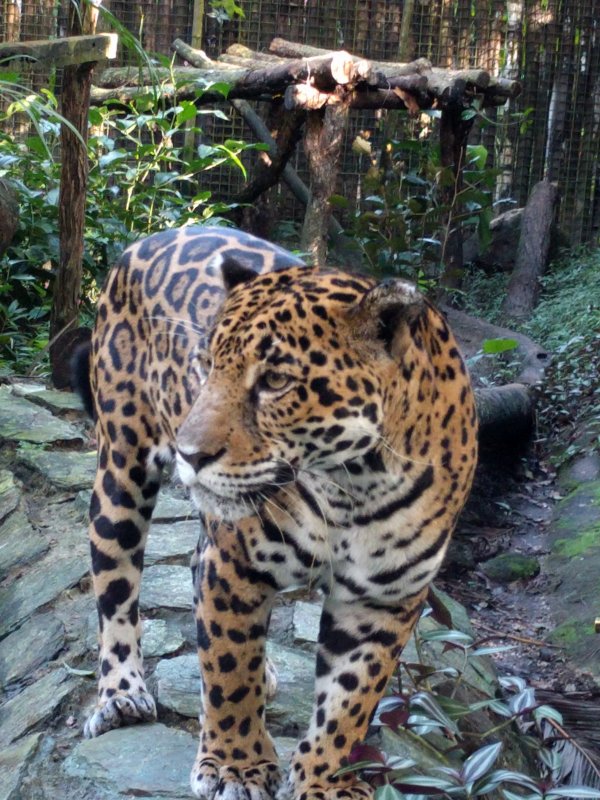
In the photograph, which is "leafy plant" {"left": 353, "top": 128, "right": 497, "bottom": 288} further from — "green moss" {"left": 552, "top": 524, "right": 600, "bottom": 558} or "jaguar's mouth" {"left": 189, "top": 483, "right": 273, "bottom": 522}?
"jaguar's mouth" {"left": 189, "top": 483, "right": 273, "bottom": 522}

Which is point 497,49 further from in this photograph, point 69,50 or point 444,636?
point 444,636

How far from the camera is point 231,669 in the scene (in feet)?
11.5

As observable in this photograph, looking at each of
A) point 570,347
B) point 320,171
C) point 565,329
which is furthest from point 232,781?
point 320,171

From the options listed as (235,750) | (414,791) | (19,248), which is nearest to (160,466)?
(235,750)

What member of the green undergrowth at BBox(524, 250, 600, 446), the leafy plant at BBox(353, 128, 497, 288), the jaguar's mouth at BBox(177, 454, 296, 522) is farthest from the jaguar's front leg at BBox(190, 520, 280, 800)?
the leafy plant at BBox(353, 128, 497, 288)

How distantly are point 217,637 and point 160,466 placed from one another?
931 mm

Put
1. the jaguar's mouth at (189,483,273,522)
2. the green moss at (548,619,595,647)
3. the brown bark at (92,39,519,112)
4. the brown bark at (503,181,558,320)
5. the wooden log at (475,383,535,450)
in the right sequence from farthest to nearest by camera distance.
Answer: the brown bark at (503,181,558,320) < the brown bark at (92,39,519,112) < the wooden log at (475,383,535,450) < the green moss at (548,619,595,647) < the jaguar's mouth at (189,483,273,522)

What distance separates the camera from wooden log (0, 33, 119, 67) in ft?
22.9

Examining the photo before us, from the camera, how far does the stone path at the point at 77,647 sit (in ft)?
12.5

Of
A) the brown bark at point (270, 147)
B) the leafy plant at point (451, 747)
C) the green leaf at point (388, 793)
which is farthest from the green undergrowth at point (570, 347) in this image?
the green leaf at point (388, 793)

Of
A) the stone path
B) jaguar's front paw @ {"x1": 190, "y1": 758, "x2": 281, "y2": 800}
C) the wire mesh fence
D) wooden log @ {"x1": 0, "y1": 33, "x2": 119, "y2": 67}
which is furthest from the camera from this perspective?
the wire mesh fence

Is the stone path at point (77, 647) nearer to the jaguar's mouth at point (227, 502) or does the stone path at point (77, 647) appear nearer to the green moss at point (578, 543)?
the jaguar's mouth at point (227, 502)

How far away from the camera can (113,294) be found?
447cm

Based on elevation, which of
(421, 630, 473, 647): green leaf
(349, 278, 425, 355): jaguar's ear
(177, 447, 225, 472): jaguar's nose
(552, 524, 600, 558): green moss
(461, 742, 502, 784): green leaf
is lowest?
(552, 524, 600, 558): green moss
